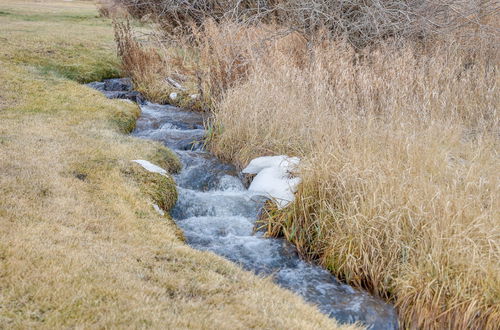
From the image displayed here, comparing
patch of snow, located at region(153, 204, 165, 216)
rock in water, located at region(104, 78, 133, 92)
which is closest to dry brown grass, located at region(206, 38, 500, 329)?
patch of snow, located at region(153, 204, 165, 216)

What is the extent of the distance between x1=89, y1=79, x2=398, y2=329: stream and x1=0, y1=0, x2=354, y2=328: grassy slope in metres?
0.39

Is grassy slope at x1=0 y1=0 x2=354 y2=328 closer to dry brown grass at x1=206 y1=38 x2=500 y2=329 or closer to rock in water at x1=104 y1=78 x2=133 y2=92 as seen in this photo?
dry brown grass at x1=206 y1=38 x2=500 y2=329

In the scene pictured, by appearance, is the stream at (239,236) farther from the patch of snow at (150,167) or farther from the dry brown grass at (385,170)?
the patch of snow at (150,167)

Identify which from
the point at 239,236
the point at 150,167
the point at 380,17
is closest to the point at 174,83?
the point at 380,17

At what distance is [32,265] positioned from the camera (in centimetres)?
357

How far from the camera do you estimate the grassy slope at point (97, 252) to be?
3.22 metres

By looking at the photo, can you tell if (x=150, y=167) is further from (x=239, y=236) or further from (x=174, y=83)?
(x=174, y=83)

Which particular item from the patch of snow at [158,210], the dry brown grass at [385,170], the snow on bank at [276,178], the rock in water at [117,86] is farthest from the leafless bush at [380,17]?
the patch of snow at [158,210]

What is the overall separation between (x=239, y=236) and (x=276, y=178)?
3.01 ft

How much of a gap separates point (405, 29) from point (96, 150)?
21.7 ft

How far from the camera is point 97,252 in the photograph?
156 inches

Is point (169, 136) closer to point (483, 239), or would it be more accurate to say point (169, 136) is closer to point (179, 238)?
point (179, 238)

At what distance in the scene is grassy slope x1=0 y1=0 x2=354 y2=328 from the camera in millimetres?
3217

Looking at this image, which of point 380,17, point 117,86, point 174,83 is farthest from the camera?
point 117,86
